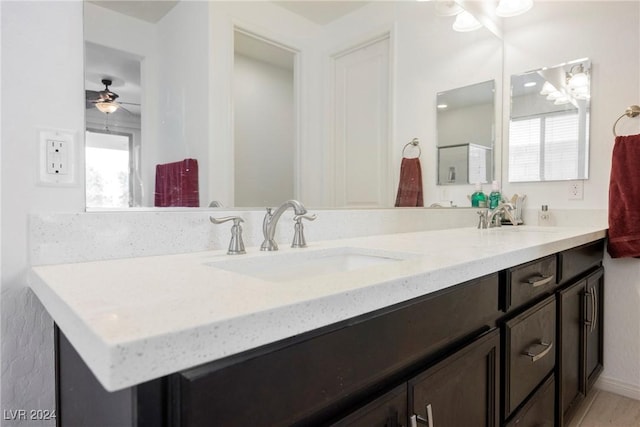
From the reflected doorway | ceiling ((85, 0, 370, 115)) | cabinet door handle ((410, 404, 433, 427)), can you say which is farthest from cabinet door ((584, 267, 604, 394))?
ceiling ((85, 0, 370, 115))

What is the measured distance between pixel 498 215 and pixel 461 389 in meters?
1.40

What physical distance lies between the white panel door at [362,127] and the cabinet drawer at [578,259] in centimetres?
67

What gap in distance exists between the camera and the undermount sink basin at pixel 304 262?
879 millimetres

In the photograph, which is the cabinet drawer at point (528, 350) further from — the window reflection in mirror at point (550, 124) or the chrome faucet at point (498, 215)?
the window reflection in mirror at point (550, 124)

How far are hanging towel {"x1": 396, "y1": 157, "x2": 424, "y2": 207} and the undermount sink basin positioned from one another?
2.03 ft

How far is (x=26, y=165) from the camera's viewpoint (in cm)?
73

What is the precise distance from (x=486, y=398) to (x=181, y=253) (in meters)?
0.82

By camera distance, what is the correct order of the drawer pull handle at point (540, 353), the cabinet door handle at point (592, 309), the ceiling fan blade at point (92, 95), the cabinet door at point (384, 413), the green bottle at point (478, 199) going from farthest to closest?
the green bottle at point (478, 199), the cabinet door handle at point (592, 309), the drawer pull handle at point (540, 353), the ceiling fan blade at point (92, 95), the cabinet door at point (384, 413)

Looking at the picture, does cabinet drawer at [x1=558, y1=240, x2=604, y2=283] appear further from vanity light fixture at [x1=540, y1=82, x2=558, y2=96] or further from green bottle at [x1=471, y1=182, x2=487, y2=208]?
vanity light fixture at [x1=540, y1=82, x2=558, y2=96]

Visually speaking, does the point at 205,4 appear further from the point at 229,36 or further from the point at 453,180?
the point at 453,180

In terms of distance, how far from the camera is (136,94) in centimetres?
91

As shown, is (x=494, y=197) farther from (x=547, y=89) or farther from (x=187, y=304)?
(x=187, y=304)

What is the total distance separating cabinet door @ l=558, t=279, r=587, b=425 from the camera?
50.1 inches

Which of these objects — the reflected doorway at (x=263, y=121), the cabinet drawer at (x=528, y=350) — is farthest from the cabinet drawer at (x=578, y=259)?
the reflected doorway at (x=263, y=121)
